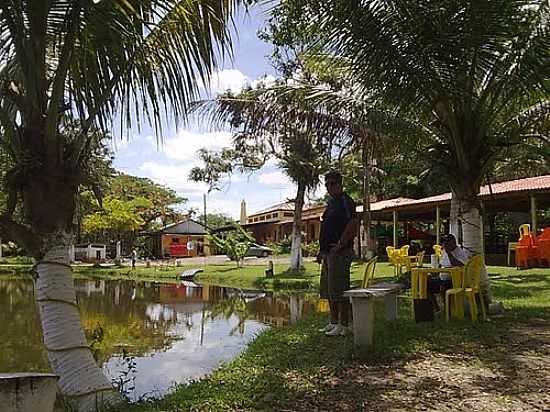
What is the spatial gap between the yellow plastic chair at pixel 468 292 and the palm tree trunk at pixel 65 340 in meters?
4.37

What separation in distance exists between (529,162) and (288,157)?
7471mm

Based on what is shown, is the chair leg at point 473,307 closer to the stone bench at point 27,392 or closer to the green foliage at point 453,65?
the green foliage at point 453,65

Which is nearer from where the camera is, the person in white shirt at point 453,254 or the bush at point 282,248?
the person in white shirt at point 453,254

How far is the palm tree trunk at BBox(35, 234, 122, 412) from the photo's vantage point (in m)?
4.39

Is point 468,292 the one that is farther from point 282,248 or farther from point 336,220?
point 282,248

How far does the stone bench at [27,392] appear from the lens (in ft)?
9.52

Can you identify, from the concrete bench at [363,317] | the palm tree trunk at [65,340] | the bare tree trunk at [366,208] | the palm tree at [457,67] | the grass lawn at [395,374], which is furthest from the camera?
the bare tree trunk at [366,208]

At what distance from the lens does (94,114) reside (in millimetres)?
4762

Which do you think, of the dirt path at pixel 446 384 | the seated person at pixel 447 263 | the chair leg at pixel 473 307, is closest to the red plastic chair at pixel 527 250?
the seated person at pixel 447 263

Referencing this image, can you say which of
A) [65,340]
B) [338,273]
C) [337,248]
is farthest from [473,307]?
[65,340]

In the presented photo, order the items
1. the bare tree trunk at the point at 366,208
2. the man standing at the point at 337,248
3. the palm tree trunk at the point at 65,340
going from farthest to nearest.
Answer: the bare tree trunk at the point at 366,208 → the man standing at the point at 337,248 → the palm tree trunk at the point at 65,340

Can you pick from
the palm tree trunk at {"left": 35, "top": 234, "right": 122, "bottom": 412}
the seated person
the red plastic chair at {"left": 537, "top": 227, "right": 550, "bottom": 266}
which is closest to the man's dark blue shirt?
the seated person

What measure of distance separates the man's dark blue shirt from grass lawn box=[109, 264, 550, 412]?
108 centimetres

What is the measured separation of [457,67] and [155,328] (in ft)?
23.3
